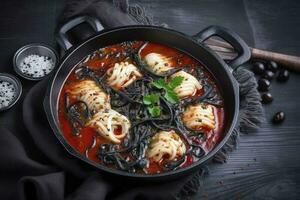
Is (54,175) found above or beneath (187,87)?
beneath

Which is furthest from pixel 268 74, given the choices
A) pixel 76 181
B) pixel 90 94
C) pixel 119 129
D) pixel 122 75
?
pixel 76 181

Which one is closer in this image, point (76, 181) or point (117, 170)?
point (117, 170)

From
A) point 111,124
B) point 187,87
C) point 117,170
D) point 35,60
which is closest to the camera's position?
point 117,170

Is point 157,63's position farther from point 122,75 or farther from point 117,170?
point 117,170

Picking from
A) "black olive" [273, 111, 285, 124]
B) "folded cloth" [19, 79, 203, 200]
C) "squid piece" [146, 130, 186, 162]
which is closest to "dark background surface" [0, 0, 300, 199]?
"black olive" [273, 111, 285, 124]

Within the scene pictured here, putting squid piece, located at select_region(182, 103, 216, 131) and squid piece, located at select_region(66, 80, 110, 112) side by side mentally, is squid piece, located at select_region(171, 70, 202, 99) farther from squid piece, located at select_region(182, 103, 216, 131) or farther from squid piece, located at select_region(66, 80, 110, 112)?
squid piece, located at select_region(66, 80, 110, 112)

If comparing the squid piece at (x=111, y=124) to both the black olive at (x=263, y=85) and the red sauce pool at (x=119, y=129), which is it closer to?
the red sauce pool at (x=119, y=129)

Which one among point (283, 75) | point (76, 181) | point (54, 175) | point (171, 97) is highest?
point (171, 97)

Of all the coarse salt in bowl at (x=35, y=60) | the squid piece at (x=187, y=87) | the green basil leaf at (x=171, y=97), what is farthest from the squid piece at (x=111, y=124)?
the coarse salt in bowl at (x=35, y=60)
